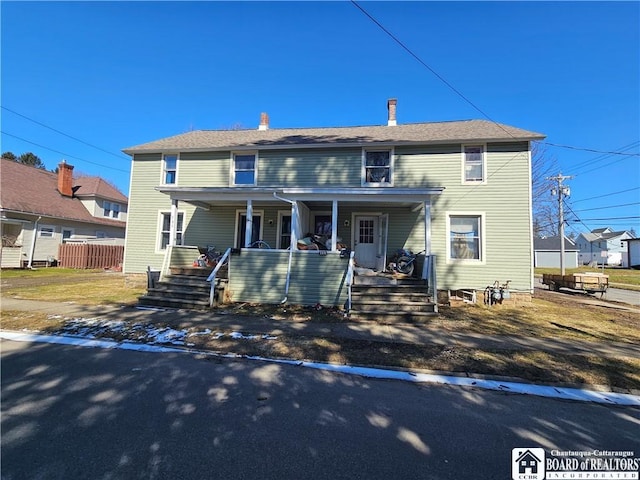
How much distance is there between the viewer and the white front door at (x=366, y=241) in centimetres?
1230

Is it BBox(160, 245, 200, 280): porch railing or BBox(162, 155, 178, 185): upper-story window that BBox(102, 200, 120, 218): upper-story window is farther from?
BBox(160, 245, 200, 280): porch railing

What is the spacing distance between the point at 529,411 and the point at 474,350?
2203 millimetres

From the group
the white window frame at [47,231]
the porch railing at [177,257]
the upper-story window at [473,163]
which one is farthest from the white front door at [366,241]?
the white window frame at [47,231]

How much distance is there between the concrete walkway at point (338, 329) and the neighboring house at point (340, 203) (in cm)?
228

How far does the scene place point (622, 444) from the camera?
3.02 meters

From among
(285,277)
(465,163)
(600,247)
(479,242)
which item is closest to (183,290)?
(285,277)

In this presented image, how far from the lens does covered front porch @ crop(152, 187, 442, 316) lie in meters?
9.80

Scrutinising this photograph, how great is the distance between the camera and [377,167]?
12.3m

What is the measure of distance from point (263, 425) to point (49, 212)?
24.0 m

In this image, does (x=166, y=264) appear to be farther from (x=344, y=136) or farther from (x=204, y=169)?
(x=344, y=136)

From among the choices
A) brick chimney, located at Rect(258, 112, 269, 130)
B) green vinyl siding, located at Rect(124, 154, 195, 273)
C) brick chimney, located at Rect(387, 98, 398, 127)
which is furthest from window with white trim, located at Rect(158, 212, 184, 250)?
brick chimney, located at Rect(387, 98, 398, 127)

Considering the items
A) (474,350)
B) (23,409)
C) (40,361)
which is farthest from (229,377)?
(474,350)

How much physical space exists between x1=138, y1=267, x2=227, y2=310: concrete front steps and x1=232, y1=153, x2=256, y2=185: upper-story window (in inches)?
170

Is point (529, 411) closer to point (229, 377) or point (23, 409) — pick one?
point (229, 377)
